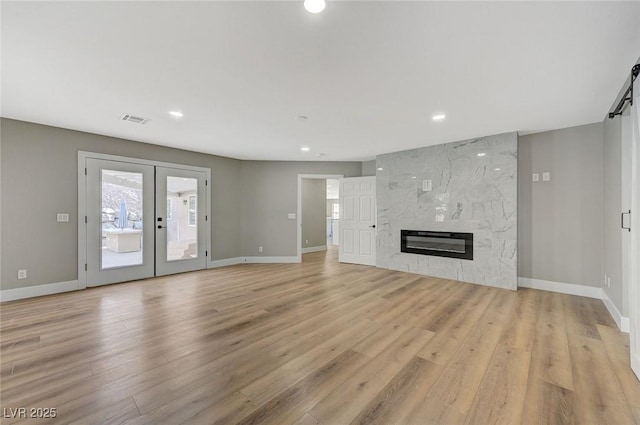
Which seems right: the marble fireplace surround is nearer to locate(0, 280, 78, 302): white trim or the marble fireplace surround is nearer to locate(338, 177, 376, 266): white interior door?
locate(338, 177, 376, 266): white interior door

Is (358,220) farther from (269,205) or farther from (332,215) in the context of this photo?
(332,215)

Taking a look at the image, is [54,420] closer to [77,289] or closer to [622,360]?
[77,289]

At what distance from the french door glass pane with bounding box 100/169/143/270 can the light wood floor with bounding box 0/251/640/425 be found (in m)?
0.91

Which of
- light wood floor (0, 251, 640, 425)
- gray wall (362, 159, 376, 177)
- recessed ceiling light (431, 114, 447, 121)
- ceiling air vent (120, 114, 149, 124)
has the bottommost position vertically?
light wood floor (0, 251, 640, 425)

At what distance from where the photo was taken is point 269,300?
388cm

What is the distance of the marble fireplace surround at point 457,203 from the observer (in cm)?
452

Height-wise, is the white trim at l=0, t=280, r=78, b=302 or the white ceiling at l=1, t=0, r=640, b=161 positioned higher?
the white ceiling at l=1, t=0, r=640, b=161

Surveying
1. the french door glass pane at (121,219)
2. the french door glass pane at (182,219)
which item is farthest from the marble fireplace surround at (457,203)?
the french door glass pane at (121,219)

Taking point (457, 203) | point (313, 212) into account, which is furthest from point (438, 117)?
point (313, 212)

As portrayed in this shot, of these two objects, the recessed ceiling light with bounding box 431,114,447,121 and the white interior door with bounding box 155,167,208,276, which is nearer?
the recessed ceiling light with bounding box 431,114,447,121

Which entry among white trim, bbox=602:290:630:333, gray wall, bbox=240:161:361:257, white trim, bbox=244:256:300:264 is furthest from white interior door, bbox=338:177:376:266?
white trim, bbox=602:290:630:333

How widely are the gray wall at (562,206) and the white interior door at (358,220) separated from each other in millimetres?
2916

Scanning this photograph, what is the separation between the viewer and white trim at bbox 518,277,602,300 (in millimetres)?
4059

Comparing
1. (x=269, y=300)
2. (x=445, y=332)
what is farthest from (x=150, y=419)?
(x=445, y=332)
